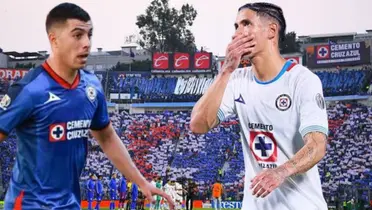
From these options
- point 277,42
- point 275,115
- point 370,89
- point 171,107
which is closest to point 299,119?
point 275,115

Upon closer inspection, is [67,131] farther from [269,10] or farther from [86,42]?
[269,10]

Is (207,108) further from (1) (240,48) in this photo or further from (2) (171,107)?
(2) (171,107)

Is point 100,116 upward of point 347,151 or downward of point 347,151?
downward

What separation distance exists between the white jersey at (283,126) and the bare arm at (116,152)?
970mm

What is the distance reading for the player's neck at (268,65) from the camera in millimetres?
6195

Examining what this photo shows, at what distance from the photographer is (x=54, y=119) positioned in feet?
18.1

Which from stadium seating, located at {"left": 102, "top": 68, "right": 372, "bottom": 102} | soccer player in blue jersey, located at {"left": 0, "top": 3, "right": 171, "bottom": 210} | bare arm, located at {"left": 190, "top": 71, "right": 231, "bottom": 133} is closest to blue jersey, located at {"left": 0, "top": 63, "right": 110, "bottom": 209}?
soccer player in blue jersey, located at {"left": 0, "top": 3, "right": 171, "bottom": 210}

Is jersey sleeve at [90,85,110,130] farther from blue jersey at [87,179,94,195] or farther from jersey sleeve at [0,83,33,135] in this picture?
blue jersey at [87,179,94,195]

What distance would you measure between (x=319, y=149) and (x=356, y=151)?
48276 mm

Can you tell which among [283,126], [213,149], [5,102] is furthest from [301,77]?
[213,149]

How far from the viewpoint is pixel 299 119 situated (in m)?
6.01

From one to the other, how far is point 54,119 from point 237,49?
5.70ft

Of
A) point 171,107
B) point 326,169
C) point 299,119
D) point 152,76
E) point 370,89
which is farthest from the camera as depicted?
point 152,76

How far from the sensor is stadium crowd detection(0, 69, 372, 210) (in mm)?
49750
